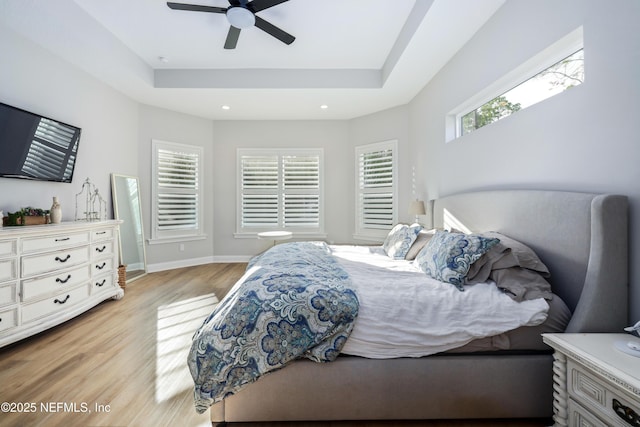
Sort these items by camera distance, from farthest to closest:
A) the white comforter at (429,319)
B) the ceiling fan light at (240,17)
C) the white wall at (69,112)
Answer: the white wall at (69,112)
the ceiling fan light at (240,17)
the white comforter at (429,319)

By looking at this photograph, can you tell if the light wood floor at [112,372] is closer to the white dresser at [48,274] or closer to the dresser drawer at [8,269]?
the white dresser at [48,274]

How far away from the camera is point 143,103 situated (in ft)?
15.1

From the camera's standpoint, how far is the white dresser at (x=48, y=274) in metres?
2.17

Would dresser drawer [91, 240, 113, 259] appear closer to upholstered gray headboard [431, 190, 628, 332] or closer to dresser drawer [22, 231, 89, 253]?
dresser drawer [22, 231, 89, 253]

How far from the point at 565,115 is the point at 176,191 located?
17.1 feet

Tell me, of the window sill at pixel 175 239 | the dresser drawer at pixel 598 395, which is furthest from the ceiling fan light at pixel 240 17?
the window sill at pixel 175 239

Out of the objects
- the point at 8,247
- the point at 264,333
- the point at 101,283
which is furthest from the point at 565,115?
the point at 101,283

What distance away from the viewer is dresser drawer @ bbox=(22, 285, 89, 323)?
2.29 meters

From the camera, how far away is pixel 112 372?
194cm

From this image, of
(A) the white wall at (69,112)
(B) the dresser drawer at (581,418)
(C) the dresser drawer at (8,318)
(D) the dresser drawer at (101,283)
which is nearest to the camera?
(B) the dresser drawer at (581,418)

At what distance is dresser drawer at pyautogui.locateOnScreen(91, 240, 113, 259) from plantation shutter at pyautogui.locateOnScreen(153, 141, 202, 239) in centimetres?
150

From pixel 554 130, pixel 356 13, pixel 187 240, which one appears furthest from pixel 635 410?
pixel 187 240

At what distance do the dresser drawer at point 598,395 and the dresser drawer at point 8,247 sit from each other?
3664mm

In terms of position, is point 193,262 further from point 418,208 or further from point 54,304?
point 418,208
